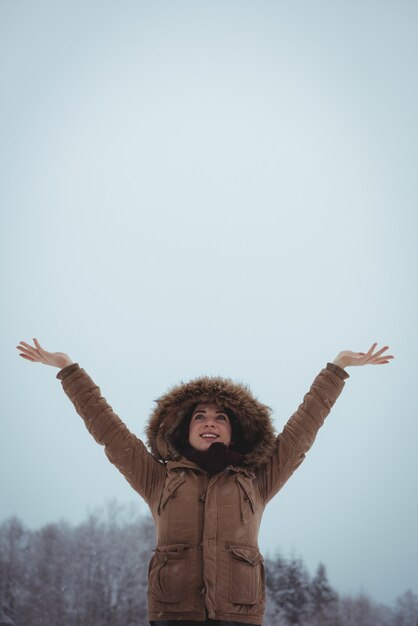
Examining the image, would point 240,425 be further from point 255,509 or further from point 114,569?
point 114,569

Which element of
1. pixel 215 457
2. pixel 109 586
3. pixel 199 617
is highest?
pixel 109 586

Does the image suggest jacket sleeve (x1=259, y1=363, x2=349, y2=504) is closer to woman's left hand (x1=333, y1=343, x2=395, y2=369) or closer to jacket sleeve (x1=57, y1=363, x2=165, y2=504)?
woman's left hand (x1=333, y1=343, x2=395, y2=369)

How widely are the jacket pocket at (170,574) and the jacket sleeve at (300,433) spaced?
66 cm

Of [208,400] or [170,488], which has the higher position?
[208,400]

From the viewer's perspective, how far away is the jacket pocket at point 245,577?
302 cm

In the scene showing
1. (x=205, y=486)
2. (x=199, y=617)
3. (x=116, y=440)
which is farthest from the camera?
(x=116, y=440)

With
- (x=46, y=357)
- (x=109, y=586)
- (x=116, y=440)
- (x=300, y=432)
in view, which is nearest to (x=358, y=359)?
(x=300, y=432)

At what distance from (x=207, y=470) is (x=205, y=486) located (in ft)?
0.27

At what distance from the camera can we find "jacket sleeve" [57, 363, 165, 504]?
11.6 ft

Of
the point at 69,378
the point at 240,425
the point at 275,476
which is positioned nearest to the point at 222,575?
the point at 275,476

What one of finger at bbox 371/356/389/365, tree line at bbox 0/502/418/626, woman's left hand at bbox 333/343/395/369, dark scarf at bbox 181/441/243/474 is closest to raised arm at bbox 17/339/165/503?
dark scarf at bbox 181/441/243/474

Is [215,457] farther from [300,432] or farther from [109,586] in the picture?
[109,586]

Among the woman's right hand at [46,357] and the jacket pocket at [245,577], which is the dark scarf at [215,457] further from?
the woman's right hand at [46,357]

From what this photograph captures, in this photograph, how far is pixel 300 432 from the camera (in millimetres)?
3623
